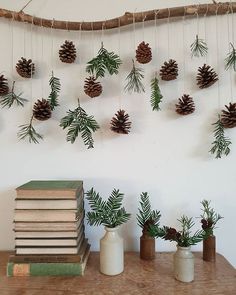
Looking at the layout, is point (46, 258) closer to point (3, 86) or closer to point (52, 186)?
point (52, 186)

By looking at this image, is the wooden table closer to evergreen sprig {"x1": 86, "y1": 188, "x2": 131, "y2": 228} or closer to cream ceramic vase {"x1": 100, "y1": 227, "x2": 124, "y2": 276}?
cream ceramic vase {"x1": 100, "y1": 227, "x2": 124, "y2": 276}

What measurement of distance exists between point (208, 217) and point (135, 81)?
52cm

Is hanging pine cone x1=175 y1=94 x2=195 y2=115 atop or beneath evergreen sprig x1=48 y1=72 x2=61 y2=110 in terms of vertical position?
beneath

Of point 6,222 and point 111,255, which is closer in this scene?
point 111,255

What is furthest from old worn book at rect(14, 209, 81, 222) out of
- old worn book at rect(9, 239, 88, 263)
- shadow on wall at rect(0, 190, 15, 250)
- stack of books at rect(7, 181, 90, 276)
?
shadow on wall at rect(0, 190, 15, 250)

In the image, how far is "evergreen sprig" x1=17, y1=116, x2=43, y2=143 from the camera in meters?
0.92

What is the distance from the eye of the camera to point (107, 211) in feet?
2.69

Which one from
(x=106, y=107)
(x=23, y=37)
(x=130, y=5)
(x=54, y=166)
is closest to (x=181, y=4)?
(x=130, y=5)

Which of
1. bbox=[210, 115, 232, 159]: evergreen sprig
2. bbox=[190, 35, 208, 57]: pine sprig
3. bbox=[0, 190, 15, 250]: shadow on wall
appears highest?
bbox=[190, 35, 208, 57]: pine sprig

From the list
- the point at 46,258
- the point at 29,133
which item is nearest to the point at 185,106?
the point at 29,133

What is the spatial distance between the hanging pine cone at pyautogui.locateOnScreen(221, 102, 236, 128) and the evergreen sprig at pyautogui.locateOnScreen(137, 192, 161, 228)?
365mm

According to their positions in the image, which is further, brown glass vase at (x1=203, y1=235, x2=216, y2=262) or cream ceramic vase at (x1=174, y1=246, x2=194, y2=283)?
brown glass vase at (x1=203, y1=235, x2=216, y2=262)

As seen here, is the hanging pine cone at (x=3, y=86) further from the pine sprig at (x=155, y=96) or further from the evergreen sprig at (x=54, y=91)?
the pine sprig at (x=155, y=96)

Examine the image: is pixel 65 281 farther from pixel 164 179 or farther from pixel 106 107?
pixel 106 107
